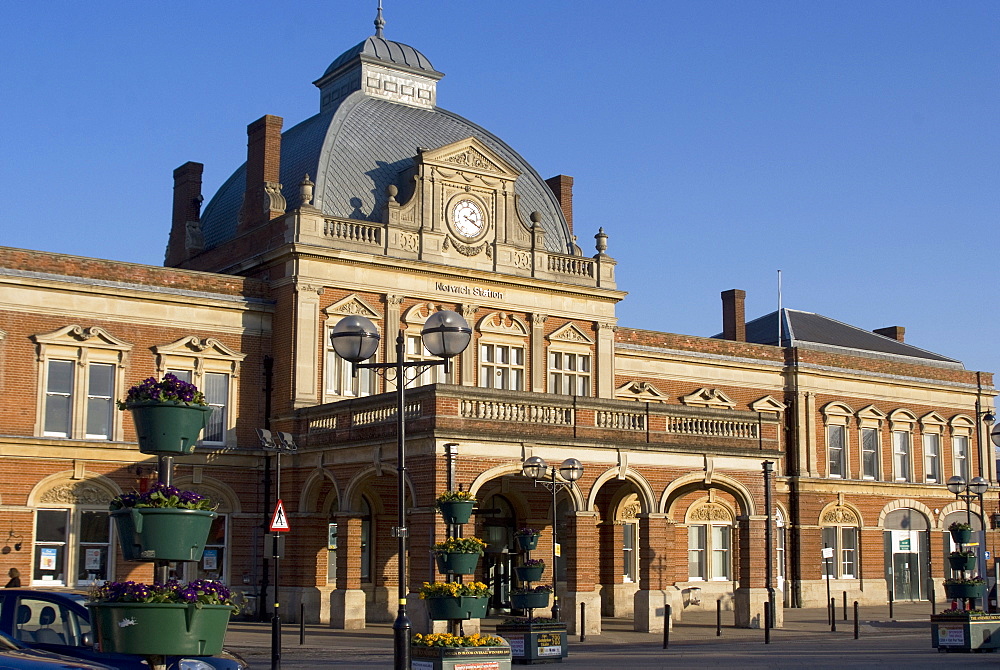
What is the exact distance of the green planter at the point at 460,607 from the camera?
65.3ft

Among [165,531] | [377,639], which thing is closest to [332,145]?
[377,639]

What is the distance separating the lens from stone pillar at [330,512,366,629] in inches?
1261

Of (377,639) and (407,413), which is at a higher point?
(407,413)

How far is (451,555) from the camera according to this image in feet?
69.6

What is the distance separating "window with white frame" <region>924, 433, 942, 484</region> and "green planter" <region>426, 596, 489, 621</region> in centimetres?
3686

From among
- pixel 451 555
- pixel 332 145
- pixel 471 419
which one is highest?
pixel 332 145

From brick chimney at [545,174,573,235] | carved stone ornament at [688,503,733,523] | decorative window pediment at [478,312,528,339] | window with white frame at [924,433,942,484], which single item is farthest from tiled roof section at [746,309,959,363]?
decorative window pediment at [478,312,528,339]

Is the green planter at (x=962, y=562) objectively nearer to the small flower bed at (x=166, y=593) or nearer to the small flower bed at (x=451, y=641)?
the small flower bed at (x=451, y=641)

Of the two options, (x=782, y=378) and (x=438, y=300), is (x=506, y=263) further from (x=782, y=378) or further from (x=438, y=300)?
(x=782, y=378)

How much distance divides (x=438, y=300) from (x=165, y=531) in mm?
27772

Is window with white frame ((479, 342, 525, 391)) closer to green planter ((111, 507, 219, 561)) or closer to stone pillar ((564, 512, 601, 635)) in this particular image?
stone pillar ((564, 512, 601, 635))

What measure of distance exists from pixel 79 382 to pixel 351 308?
791cm

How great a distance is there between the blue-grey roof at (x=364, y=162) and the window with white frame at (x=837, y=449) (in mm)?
14640

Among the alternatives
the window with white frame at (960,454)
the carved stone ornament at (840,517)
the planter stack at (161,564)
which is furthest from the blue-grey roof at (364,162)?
the planter stack at (161,564)
